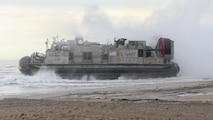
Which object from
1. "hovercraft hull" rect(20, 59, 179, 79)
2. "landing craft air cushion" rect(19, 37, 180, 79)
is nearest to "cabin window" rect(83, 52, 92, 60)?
"landing craft air cushion" rect(19, 37, 180, 79)

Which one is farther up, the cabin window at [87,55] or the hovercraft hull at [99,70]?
→ the cabin window at [87,55]

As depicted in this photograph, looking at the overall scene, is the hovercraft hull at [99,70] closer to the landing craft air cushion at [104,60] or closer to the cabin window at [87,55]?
the landing craft air cushion at [104,60]

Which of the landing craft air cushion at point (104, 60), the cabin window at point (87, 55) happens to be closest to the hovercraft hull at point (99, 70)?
the landing craft air cushion at point (104, 60)

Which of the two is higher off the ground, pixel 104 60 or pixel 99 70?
pixel 104 60

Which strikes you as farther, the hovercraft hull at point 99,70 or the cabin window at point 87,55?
the cabin window at point 87,55

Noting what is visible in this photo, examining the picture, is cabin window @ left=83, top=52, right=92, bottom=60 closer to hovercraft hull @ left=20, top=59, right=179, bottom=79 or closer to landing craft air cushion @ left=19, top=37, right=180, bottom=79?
landing craft air cushion @ left=19, top=37, right=180, bottom=79

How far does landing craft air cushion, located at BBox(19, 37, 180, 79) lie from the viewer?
24.2 metres

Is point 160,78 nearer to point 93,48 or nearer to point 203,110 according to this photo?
point 93,48

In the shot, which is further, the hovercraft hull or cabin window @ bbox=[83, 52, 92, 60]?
cabin window @ bbox=[83, 52, 92, 60]

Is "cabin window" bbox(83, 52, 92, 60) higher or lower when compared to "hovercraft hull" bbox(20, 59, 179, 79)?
higher

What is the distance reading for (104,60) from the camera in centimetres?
2533

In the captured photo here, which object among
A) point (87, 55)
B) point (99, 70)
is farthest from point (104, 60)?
point (99, 70)

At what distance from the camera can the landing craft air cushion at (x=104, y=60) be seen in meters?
24.2

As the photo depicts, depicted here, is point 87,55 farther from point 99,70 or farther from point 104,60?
point 99,70
